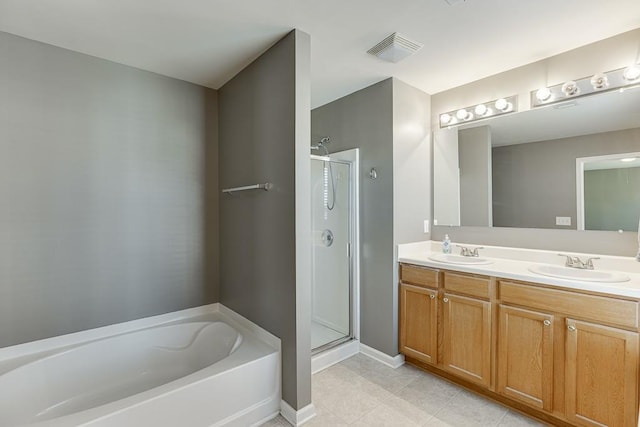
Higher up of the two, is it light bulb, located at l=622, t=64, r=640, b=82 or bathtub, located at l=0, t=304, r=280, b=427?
light bulb, located at l=622, t=64, r=640, b=82

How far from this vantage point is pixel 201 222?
274cm

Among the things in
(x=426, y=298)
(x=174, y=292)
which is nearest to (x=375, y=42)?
(x=426, y=298)

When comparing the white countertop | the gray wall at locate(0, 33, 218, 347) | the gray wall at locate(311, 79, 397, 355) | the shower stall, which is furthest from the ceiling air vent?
the gray wall at locate(0, 33, 218, 347)

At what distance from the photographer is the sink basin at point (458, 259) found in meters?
2.32

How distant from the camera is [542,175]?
227cm

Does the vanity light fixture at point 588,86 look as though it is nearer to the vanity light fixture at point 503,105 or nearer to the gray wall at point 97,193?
the vanity light fixture at point 503,105

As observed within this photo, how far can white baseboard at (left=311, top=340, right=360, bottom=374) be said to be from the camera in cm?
251

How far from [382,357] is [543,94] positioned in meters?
2.42

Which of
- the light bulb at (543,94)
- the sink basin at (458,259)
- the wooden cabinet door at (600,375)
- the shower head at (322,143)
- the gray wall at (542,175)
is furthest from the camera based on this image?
the shower head at (322,143)

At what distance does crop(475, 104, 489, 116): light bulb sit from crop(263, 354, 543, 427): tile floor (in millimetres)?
2179

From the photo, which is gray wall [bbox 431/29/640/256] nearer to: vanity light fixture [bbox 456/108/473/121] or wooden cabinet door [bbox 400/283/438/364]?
vanity light fixture [bbox 456/108/473/121]

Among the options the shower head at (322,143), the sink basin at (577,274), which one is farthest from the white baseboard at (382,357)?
the shower head at (322,143)

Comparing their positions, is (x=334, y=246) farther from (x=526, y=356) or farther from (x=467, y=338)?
(x=526, y=356)

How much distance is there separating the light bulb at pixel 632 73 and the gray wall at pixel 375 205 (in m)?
1.47
